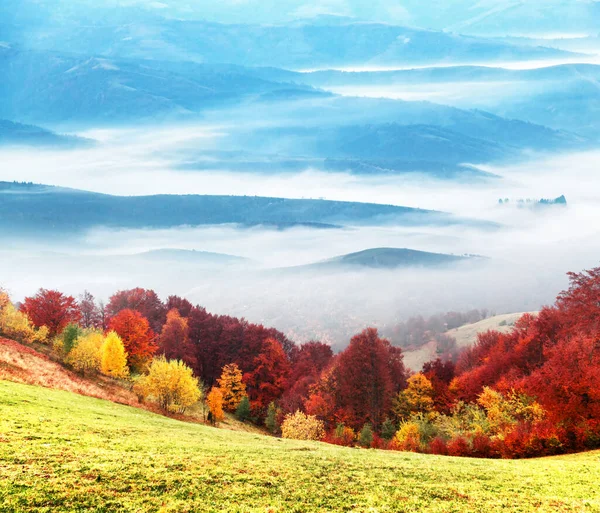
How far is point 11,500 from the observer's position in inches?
748

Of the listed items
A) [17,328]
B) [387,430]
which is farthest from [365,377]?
[17,328]

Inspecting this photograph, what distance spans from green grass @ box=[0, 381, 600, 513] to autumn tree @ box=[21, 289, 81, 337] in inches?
3118

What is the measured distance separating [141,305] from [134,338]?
4446 cm

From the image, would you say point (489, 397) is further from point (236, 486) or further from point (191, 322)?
point (191, 322)

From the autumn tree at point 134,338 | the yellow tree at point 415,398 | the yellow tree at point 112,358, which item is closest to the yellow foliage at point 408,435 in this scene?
the yellow tree at point 415,398

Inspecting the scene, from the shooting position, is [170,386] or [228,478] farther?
[170,386]

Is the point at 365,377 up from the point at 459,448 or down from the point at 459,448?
up

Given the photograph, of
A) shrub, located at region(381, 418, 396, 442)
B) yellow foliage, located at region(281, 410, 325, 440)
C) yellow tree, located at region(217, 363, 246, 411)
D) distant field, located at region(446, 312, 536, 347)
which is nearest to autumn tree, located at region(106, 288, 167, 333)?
yellow tree, located at region(217, 363, 246, 411)

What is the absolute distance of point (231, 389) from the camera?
369 feet

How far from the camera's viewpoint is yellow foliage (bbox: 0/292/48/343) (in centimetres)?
9006

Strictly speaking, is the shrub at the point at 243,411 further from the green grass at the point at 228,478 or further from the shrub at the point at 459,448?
the green grass at the point at 228,478

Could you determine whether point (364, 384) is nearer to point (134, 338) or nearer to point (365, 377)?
point (365, 377)

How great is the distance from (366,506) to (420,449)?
37.4 metres

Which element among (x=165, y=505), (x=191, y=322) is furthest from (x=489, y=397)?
(x=191, y=322)
